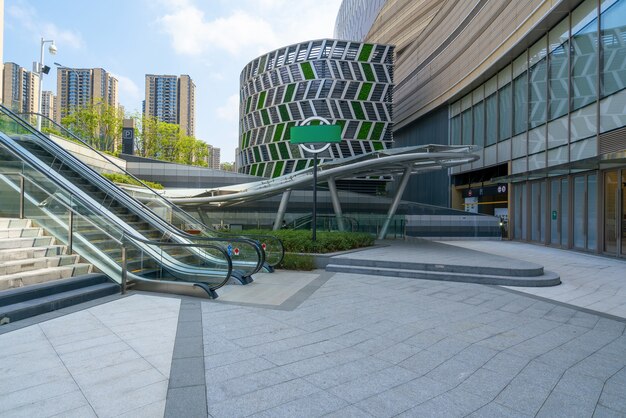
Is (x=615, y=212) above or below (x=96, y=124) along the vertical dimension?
below

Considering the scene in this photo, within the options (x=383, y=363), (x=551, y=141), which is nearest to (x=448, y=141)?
(x=551, y=141)

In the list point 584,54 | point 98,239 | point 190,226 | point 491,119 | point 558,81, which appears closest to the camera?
point 98,239

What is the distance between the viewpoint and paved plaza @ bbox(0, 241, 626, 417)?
3.29 meters

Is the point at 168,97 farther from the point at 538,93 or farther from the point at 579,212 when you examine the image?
the point at 579,212

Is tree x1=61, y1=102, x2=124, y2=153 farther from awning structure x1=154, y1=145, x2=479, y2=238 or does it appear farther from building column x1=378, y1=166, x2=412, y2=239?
building column x1=378, y1=166, x2=412, y2=239

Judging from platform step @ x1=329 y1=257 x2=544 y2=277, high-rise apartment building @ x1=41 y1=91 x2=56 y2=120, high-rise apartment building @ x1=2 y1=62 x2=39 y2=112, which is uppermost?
high-rise apartment building @ x1=41 y1=91 x2=56 y2=120

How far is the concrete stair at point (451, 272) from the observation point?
9.29 m

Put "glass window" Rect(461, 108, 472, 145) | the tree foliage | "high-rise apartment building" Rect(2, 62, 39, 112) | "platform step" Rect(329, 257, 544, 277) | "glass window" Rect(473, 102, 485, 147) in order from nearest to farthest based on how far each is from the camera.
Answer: "platform step" Rect(329, 257, 544, 277) < "glass window" Rect(473, 102, 485, 147) < "glass window" Rect(461, 108, 472, 145) < "high-rise apartment building" Rect(2, 62, 39, 112) < the tree foliage

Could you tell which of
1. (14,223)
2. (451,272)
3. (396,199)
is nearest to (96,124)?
(396,199)

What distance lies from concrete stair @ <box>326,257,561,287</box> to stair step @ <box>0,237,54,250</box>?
23.1 ft

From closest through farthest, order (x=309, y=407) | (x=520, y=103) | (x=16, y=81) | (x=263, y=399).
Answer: (x=309, y=407), (x=263, y=399), (x=520, y=103), (x=16, y=81)

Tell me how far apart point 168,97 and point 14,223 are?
286 ft

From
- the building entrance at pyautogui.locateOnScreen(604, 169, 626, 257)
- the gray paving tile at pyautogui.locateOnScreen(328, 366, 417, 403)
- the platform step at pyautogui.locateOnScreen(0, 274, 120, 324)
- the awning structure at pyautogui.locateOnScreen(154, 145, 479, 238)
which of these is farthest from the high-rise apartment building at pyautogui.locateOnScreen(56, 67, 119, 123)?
the gray paving tile at pyautogui.locateOnScreen(328, 366, 417, 403)

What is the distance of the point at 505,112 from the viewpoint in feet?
73.5
